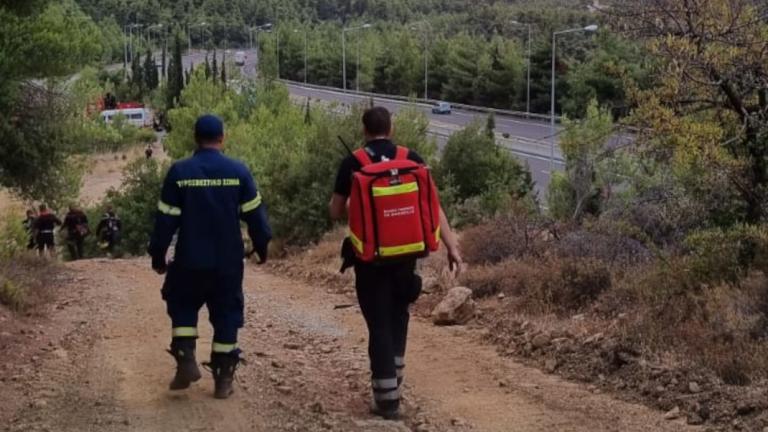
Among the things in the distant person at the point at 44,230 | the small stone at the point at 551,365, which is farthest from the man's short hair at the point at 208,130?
the distant person at the point at 44,230

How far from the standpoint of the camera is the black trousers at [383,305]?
6.76 metres

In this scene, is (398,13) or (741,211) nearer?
(741,211)

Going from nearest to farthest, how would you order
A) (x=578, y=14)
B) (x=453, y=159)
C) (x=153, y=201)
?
(x=453, y=159)
(x=153, y=201)
(x=578, y=14)

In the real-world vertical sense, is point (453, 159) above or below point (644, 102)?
below

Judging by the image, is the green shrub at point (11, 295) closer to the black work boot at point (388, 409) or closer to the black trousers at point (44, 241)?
the black work boot at point (388, 409)

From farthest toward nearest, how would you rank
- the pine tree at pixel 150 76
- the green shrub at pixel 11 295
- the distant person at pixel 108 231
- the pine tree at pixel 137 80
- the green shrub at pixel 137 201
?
the pine tree at pixel 150 76
the pine tree at pixel 137 80
the green shrub at pixel 137 201
the distant person at pixel 108 231
the green shrub at pixel 11 295

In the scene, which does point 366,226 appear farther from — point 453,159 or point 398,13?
point 398,13

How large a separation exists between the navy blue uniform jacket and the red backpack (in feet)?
2.69

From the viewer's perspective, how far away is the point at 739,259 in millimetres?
8719

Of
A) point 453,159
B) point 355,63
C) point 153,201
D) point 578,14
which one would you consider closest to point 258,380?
point 453,159

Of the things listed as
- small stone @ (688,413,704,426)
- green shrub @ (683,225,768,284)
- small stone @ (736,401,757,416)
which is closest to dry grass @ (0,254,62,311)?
green shrub @ (683,225,768,284)

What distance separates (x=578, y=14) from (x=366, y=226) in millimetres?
98884

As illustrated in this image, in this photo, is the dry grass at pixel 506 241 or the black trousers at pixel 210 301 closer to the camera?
the black trousers at pixel 210 301

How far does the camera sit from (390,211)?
21.3 feet
